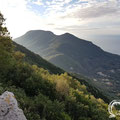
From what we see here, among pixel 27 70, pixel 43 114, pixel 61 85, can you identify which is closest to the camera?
pixel 43 114

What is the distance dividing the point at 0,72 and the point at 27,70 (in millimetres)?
4152

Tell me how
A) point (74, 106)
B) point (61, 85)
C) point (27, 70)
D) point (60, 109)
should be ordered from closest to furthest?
point (60, 109)
point (74, 106)
point (61, 85)
point (27, 70)

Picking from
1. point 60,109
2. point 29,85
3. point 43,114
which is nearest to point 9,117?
point 43,114

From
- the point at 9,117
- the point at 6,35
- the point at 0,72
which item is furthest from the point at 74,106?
the point at 6,35

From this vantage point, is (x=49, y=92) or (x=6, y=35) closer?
(x=49, y=92)

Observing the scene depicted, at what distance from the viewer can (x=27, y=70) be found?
2648cm

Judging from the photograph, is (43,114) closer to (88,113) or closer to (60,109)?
(60,109)

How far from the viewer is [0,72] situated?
2408cm

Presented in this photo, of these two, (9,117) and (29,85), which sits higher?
(9,117)

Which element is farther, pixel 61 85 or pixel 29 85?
pixel 61 85

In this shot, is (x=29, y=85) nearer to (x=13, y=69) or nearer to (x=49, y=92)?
(x=49, y=92)

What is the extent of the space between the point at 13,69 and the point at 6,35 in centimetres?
697

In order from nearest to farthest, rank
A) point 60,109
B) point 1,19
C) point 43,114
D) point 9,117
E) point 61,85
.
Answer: point 9,117 < point 43,114 < point 60,109 < point 61,85 < point 1,19

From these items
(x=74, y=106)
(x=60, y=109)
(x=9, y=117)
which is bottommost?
(x=74, y=106)
